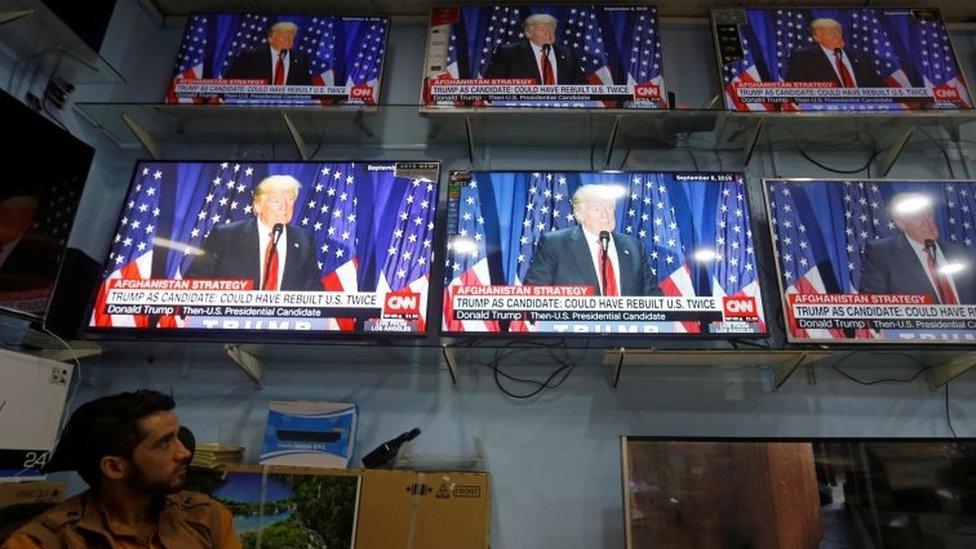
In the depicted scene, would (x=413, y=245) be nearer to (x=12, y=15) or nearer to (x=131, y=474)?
(x=131, y=474)

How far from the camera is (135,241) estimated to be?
9.73 feet

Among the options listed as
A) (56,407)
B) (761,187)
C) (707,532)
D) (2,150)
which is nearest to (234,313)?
(56,407)

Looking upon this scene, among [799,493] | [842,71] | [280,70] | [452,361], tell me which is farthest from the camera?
[280,70]

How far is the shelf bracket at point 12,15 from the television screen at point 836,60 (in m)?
3.57

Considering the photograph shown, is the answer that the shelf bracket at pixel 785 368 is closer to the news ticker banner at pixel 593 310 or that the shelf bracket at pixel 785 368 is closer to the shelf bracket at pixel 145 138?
the news ticker banner at pixel 593 310

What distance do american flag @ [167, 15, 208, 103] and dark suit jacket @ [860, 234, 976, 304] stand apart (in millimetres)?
3740

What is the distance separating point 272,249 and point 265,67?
4.31 feet

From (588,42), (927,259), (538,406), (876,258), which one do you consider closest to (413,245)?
(538,406)

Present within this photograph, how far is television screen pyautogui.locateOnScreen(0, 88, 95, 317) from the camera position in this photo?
7.56 feet

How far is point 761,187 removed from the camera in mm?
3203

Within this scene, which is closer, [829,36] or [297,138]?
[297,138]

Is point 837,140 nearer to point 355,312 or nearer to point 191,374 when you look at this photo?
point 355,312

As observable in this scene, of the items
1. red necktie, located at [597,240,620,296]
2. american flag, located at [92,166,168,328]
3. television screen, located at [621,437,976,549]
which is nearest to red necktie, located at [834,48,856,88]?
red necktie, located at [597,240,620,296]

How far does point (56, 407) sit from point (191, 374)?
0.84 metres
